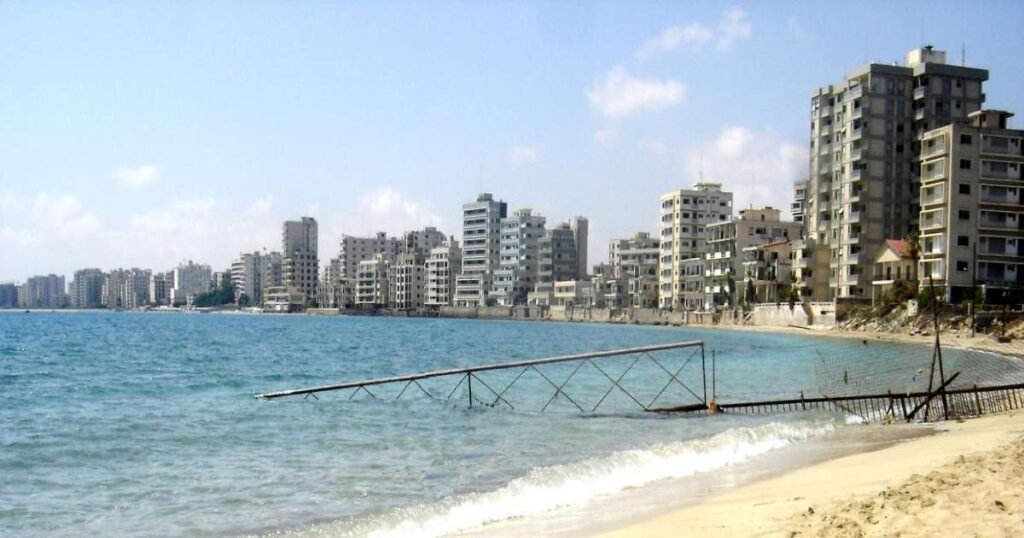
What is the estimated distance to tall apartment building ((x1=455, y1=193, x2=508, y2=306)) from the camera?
190m

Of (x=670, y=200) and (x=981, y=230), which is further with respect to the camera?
(x=670, y=200)

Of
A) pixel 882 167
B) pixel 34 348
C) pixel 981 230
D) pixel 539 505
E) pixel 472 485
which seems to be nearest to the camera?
pixel 539 505

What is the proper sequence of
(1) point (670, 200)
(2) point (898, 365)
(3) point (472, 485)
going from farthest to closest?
(1) point (670, 200)
(2) point (898, 365)
(3) point (472, 485)

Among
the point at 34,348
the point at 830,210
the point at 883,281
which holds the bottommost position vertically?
the point at 34,348

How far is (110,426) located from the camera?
80.6 ft

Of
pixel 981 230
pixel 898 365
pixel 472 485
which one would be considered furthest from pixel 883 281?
pixel 472 485

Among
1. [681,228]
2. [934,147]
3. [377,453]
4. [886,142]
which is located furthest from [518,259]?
[377,453]

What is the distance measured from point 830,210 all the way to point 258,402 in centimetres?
8268

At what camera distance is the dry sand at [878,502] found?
360 inches

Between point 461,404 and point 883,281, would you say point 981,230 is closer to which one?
point 883,281

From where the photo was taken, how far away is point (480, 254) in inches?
7697

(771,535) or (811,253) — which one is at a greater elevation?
(811,253)

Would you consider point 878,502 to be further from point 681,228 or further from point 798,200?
point 798,200

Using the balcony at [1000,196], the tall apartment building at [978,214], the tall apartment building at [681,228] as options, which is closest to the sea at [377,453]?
the tall apartment building at [978,214]
